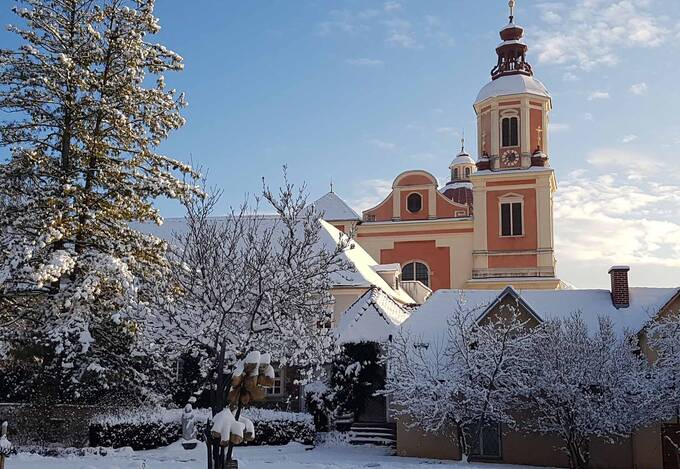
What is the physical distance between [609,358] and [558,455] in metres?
3.28

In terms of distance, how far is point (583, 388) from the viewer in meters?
20.7

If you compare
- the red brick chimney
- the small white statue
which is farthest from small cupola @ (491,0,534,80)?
the small white statue

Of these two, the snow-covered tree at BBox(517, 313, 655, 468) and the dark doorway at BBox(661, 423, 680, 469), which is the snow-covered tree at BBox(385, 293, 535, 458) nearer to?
the snow-covered tree at BBox(517, 313, 655, 468)

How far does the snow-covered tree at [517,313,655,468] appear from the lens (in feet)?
67.1

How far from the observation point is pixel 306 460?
2075 cm

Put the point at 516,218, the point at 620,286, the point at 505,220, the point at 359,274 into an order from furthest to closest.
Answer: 1. the point at 505,220
2. the point at 516,218
3. the point at 359,274
4. the point at 620,286

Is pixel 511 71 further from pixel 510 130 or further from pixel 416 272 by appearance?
pixel 416 272

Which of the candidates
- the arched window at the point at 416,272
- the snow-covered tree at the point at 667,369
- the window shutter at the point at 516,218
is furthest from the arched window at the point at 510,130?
the snow-covered tree at the point at 667,369

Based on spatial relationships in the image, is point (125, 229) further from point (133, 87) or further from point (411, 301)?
point (411, 301)

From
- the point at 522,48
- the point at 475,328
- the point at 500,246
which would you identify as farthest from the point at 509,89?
the point at 475,328

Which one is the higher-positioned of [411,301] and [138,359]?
[411,301]

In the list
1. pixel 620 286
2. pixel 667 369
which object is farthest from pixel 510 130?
pixel 667 369

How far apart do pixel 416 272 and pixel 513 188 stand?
752cm

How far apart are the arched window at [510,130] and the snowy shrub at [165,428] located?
2307cm
